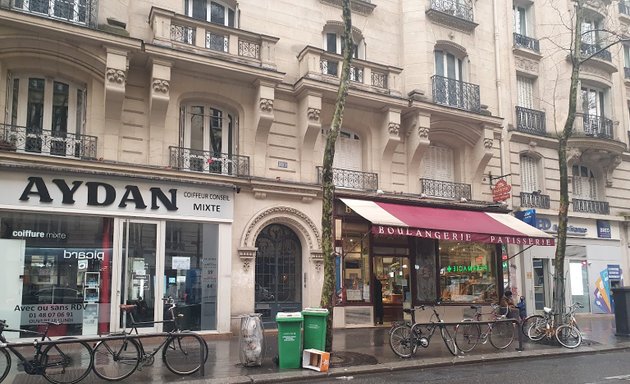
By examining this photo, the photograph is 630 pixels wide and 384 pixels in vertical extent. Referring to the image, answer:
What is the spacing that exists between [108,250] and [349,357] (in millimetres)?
6311

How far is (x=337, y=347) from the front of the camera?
12070mm

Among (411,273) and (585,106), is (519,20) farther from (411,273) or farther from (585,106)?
(411,273)

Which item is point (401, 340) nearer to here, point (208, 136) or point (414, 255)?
point (414, 255)

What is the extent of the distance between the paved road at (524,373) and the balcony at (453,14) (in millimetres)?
12113

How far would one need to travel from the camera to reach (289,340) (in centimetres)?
948

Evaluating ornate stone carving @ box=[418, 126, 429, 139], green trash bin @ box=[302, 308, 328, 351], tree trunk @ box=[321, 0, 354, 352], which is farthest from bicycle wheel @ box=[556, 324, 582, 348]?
ornate stone carving @ box=[418, 126, 429, 139]

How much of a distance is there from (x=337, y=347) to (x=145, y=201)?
586cm

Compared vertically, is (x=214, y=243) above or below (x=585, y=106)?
below

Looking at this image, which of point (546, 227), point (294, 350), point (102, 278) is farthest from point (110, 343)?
point (546, 227)

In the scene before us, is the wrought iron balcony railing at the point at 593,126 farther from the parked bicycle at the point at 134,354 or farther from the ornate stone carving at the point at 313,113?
the parked bicycle at the point at 134,354

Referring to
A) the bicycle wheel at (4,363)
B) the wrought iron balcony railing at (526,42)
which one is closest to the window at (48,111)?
the bicycle wheel at (4,363)

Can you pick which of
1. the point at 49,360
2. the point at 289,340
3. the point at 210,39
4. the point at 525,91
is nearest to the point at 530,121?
the point at 525,91

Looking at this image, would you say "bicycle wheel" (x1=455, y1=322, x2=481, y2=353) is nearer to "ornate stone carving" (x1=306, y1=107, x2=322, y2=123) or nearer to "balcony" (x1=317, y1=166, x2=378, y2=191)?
"balcony" (x1=317, y1=166, x2=378, y2=191)

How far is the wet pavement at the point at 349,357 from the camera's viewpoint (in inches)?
342
